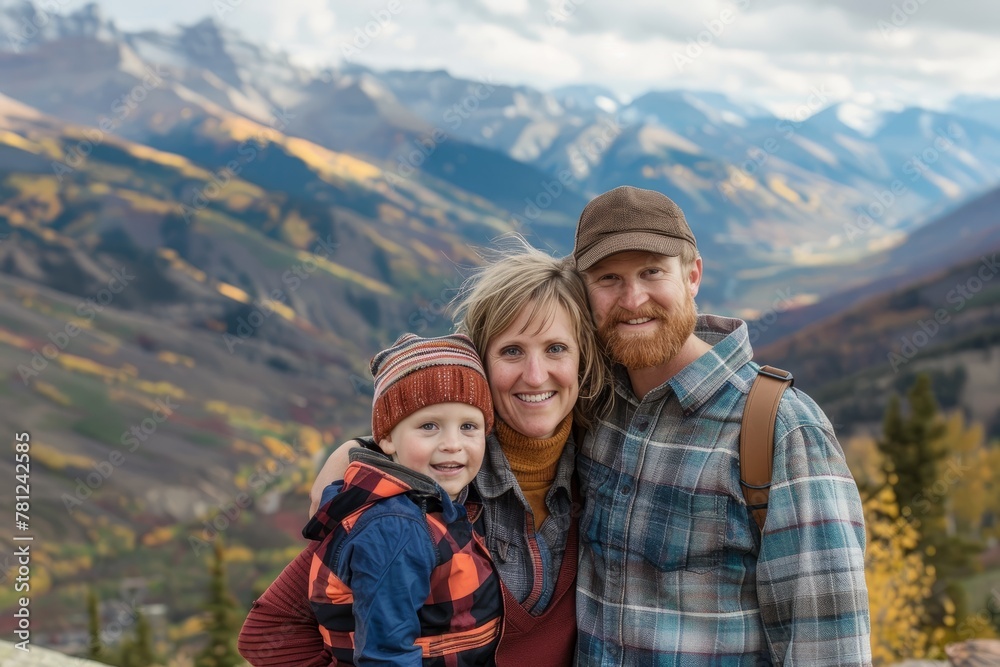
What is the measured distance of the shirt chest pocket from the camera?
3223 mm

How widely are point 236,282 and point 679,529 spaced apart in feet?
350

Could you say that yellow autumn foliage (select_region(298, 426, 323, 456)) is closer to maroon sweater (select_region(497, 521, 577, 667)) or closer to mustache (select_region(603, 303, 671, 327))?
maroon sweater (select_region(497, 521, 577, 667))

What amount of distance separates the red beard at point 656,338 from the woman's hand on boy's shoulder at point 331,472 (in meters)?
1.16

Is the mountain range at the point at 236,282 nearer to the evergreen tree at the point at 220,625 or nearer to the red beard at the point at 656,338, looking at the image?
the red beard at the point at 656,338

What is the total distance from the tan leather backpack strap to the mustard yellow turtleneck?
78 cm

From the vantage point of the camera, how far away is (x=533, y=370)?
11.3 ft

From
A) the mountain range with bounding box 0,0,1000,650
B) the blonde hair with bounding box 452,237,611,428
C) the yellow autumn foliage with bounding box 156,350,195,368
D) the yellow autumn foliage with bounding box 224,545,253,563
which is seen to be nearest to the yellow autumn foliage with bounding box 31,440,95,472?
the mountain range with bounding box 0,0,1000,650

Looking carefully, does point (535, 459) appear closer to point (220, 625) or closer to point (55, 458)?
point (220, 625)

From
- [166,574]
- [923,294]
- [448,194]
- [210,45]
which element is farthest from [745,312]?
[210,45]

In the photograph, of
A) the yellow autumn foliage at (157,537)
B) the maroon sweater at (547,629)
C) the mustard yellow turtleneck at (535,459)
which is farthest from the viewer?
the yellow autumn foliage at (157,537)

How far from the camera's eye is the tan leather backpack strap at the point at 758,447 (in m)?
3.10

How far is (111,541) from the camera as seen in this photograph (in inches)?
2154

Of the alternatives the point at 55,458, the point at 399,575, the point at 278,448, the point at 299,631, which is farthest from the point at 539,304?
the point at 278,448

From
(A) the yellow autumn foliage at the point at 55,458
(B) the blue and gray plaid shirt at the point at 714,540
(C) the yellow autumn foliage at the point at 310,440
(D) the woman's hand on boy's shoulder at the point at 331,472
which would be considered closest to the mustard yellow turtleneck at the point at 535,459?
A: (B) the blue and gray plaid shirt at the point at 714,540
